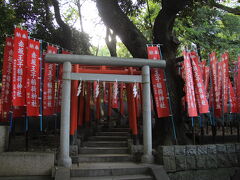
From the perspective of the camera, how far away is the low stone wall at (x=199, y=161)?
249 inches

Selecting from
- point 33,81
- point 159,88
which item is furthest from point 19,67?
point 159,88

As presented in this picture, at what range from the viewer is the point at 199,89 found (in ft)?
22.5

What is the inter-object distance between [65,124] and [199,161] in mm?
4527

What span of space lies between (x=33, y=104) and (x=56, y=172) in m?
2.29

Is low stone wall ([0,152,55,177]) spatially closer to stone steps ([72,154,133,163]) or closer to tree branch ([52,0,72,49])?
stone steps ([72,154,133,163])

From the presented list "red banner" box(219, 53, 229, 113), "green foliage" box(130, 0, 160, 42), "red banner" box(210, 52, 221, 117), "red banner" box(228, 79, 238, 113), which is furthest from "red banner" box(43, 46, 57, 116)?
"green foliage" box(130, 0, 160, 42)

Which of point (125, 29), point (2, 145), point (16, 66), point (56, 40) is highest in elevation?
point (56, 40)

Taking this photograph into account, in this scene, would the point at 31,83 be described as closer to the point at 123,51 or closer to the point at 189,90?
the point at 189,90

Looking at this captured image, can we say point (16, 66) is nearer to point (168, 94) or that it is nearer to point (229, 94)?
point (168, 94)

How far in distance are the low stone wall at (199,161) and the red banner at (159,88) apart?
1.30 meters

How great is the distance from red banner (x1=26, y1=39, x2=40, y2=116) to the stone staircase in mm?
2157

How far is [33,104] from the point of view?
6410mm

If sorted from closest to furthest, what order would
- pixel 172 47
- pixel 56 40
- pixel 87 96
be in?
1. pixel 172 47
2. pixel 87 96
3. pixel 56 40

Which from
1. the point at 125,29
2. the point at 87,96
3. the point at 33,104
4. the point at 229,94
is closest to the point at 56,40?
the point at 87,96
